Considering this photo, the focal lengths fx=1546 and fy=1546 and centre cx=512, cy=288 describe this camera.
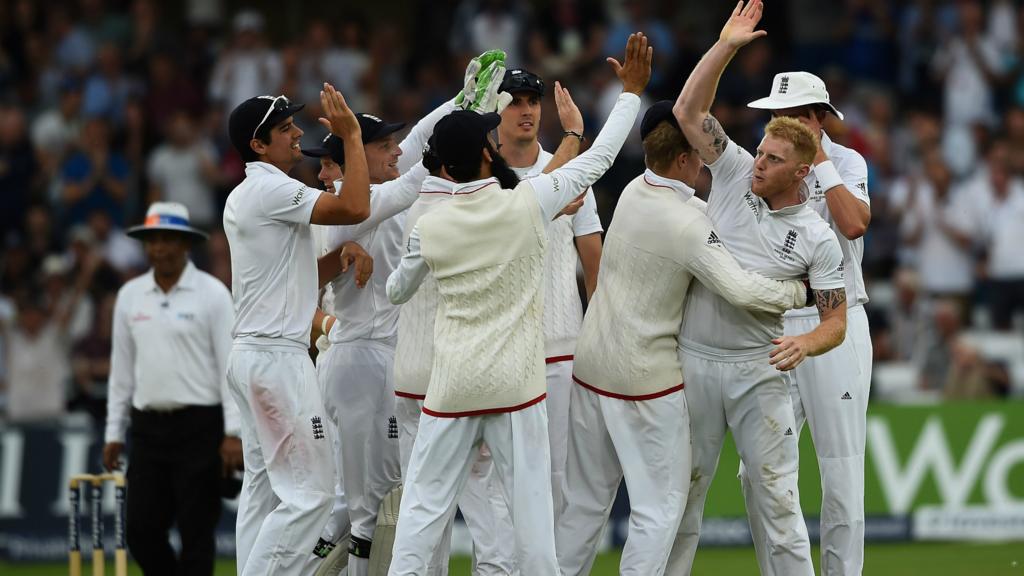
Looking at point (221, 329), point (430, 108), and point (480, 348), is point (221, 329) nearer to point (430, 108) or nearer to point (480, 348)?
point (480, 348)

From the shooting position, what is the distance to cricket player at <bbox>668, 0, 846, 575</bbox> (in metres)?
8.37

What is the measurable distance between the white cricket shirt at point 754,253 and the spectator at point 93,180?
1115 cm

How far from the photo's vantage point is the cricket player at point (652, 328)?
8273 millimetres

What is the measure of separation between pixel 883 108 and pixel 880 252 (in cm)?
199

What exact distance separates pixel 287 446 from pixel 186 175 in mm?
10263

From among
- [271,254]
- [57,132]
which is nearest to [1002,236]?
[271,254]

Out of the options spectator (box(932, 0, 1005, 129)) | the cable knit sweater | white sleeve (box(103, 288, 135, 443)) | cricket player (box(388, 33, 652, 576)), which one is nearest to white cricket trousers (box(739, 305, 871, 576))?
the cable knit sweater

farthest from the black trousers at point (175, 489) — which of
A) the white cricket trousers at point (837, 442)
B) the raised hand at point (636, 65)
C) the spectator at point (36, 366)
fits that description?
the spectator at point (36, 366)

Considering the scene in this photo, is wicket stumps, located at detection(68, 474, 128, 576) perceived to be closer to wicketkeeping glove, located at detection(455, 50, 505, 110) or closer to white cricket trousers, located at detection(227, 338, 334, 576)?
white cricket trousers, located at detection(227, 338, 334, 576)

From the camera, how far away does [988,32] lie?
63.9 ft

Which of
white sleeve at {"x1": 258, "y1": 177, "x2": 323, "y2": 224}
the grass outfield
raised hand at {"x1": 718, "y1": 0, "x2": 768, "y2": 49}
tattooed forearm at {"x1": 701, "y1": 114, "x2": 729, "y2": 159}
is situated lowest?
the grass outfield

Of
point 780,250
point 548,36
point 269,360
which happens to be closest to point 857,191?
point 780,250

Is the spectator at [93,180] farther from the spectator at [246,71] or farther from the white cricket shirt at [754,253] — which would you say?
the white cricket shirt at [754,253]

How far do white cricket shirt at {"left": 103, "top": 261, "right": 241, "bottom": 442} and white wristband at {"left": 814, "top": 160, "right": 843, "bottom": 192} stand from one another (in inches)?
162
